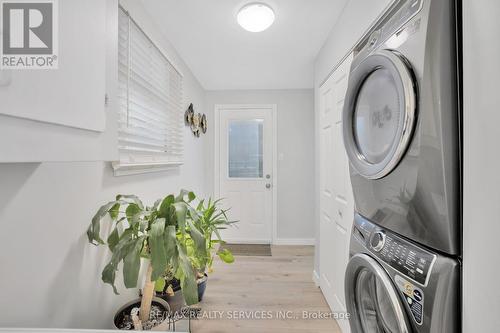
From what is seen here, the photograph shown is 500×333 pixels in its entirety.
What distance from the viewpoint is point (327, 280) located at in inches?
87.0

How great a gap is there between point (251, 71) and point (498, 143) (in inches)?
111

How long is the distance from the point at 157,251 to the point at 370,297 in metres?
0.96

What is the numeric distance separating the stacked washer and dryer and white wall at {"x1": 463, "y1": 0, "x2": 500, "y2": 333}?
28 millimetres

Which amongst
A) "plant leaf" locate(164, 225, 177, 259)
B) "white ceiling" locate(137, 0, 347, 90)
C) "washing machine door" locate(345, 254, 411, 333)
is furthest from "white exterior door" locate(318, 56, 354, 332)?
"plant leaf" locate(164, 225, 177, 259)

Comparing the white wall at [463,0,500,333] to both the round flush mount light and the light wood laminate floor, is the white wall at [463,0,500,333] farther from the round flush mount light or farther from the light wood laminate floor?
the light wood laminate floor

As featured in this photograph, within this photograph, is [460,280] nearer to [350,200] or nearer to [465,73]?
[465,73]

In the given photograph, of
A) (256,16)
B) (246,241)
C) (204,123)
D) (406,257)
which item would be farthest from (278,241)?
(406,257)

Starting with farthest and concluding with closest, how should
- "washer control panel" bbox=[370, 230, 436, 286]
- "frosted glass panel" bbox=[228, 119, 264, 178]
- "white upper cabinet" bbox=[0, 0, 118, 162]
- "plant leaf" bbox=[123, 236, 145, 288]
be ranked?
1. "frosted glass panel" bbox=[228, 119, 264, 178]
2. "plant leaf" bbox=[123, 236, 145, 288]
3. "washer control panel" bbox=[370, 230, 436, 286]
4. "white upper cabinet" bbox=[0, 0, 118, 162]

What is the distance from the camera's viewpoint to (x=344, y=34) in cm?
183

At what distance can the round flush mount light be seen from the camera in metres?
1.75

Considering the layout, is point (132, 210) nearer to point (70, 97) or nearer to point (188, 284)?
point (188, 284)

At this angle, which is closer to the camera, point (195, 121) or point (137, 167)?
point (137, 167)

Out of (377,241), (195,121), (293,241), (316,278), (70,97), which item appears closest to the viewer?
(70,97)

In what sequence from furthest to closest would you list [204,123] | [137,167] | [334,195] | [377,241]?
[204,123] < [334,195] < [137,167] < [377,241]
